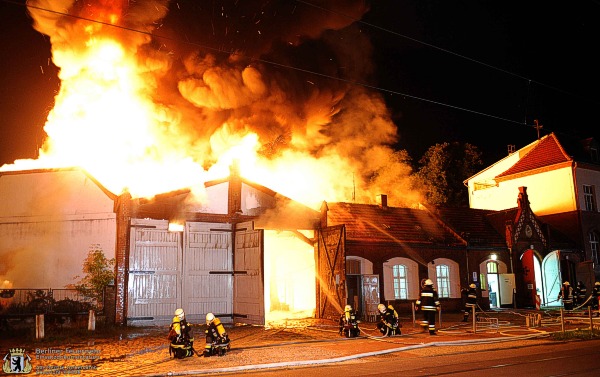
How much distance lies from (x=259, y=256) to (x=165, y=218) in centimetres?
393

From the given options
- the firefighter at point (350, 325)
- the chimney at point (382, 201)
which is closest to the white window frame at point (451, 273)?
the chimney at point (382, 201)

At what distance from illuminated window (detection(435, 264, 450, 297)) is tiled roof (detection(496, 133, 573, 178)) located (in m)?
13.3

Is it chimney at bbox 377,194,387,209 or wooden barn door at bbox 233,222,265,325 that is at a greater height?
chimney at bbox 377,194,387,209

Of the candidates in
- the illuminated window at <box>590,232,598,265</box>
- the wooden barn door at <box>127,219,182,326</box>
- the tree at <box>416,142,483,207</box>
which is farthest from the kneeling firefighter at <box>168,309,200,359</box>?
the tree at <box>416,142,483,207</box>

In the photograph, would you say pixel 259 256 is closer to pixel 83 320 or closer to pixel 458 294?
pixel 83 320

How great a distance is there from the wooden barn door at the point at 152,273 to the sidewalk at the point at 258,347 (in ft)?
3.28

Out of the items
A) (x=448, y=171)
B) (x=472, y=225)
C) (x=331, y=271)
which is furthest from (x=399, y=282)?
(x=448, y=171)

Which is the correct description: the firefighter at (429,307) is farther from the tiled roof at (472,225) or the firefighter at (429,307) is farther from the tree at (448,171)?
the tree at (448,171)

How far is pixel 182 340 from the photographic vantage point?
11.6 metres

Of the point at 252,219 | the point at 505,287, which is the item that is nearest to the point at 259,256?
the point at 252,219

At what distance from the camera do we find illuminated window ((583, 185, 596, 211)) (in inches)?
1297

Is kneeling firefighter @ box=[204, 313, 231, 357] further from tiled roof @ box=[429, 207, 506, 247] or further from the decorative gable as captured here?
the decorative gable

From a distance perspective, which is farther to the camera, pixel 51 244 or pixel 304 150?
pixel 304 150

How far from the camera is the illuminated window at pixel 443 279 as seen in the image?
84.2 feet
